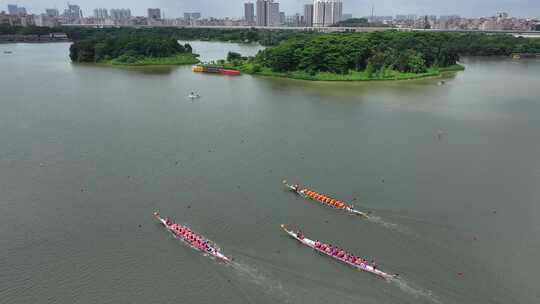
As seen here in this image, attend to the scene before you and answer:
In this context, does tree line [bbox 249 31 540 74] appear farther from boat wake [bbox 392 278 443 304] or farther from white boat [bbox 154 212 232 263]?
boat wake [bbox 392 278 443 304]

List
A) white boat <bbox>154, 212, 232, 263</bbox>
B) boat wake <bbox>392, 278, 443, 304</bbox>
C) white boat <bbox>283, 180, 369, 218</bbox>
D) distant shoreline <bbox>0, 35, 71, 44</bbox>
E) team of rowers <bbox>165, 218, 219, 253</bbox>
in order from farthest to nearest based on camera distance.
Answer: distant shoreline <bbox>0, 35, 71, 44</bbox> < white boat <bbox>283, 180, 369, 218</bbox> < team of rowers <bbox>165, 218, 219, 253</bbox> < white boat <bbox>154, 212, 232, 263</bbox> < boat wake <bbox>392, 278, 443, 304</bbox>

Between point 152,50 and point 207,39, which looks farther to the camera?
point 207,39

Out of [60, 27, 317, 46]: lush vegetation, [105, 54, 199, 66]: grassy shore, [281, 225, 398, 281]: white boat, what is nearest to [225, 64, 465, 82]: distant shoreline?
[105, 54, 199, 66]: grassy shore

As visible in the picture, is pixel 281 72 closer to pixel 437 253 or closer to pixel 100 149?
pixel 100 149

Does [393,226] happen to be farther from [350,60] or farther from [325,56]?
[350,60]


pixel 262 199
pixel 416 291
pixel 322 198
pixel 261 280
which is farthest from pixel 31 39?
pixel 416 291

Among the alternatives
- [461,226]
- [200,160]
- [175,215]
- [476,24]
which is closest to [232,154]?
[200,160]

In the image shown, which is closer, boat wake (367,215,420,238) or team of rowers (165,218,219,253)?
team of rowers (165,218,219,253)

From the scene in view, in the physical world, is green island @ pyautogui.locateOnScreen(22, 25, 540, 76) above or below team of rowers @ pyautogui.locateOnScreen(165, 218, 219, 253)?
above
